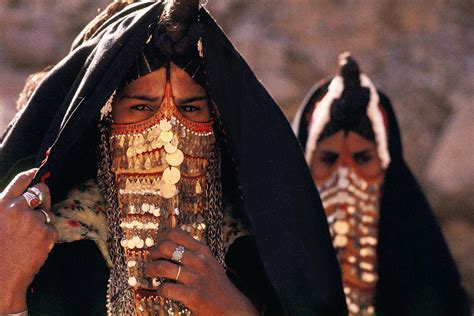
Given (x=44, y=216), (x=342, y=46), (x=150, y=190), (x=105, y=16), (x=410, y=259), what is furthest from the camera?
(x=342, y=46)

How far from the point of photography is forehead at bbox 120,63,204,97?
12.4ft

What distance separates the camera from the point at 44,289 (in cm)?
373

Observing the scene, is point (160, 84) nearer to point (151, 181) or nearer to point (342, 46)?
point (151, 181)

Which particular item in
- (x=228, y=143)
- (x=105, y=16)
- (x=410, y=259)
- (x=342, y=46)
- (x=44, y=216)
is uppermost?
(x=342, y=46)

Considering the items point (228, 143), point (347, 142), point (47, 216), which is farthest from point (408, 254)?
point (47, 216)

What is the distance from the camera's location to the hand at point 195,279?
3.63 meters

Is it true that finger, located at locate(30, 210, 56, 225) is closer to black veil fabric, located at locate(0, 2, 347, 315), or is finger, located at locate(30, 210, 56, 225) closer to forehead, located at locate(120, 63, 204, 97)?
black veil fabric, located at locate(0, 2, 347, 315)

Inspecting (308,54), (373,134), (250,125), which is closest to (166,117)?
(250,125)

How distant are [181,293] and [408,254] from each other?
1.87 meters

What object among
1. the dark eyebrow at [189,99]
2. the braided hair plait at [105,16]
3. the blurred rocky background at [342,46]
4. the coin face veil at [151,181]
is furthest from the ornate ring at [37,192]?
the blurred rocky background at [342,46]

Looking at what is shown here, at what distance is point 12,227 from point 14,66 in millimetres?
10152

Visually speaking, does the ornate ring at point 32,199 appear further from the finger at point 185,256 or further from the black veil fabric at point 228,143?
the finger at point 185,256

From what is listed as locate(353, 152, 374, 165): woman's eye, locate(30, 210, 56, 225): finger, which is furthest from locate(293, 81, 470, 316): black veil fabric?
locate(30, 210, 56, 225): finger

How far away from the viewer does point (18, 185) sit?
345cm
